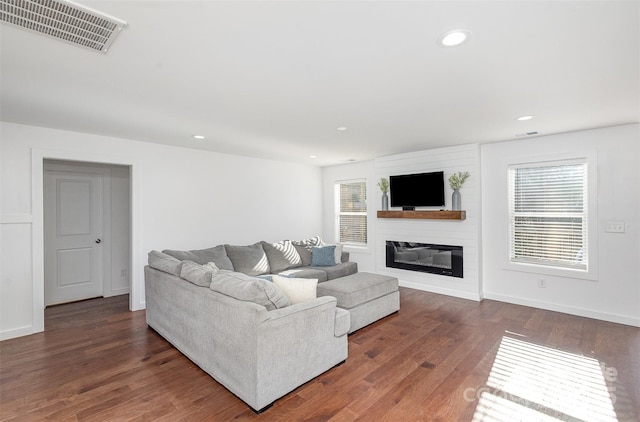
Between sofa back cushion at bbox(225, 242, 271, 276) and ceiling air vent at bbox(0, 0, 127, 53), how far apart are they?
3.29m

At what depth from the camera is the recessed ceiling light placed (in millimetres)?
1740

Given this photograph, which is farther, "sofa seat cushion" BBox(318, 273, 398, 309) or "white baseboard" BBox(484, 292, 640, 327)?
"white baseboard" BBox(484, 292, 640, 327)

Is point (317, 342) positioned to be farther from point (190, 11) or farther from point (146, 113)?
point (146, 113)

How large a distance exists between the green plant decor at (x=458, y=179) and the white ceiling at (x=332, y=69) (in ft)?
3.43

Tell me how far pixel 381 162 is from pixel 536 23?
419 cm

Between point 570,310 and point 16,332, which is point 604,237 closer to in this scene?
point 570,310

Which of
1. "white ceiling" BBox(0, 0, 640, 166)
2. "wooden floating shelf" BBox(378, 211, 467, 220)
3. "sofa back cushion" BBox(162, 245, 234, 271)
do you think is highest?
"white ceiling" BBox(0, 0, 640, 166)

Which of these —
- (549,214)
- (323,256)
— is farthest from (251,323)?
(549,214)

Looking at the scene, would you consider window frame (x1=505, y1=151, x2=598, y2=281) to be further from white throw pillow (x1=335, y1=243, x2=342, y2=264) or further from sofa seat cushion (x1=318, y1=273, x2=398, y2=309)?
white throw pillow (x1=335, y1=243, x2=342, y2=264)

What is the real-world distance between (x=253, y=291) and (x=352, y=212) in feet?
15.2

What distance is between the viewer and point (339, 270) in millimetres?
5062

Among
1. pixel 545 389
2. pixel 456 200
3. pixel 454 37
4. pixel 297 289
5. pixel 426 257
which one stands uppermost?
pixel 454 37

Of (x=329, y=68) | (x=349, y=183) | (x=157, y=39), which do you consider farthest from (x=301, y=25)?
(x=349, y=183)

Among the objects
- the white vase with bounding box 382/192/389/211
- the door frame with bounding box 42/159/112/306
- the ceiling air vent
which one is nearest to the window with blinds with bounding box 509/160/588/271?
the white vase with bounding box 382/192/389/211
